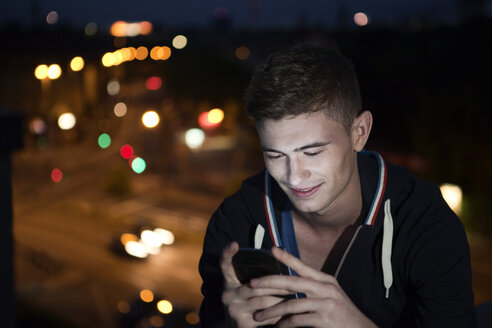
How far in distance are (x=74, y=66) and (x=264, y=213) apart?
1224 inches

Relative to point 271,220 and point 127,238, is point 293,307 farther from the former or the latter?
point 127,238

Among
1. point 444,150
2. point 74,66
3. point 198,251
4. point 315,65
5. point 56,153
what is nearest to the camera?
point 315,65

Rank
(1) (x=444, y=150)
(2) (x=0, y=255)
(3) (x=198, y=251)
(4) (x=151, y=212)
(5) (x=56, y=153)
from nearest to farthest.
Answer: (2) (x=0, y=255) → (1) (x=444, y=150) → (3) (x=198, y=251) → (4) (x=151, y=212) → (5) (x=56, y=153)

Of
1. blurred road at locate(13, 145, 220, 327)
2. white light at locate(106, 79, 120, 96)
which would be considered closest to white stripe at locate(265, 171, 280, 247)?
blurred road at locate(13, 145, 220, 327)

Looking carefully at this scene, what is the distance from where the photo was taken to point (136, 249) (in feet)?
88.8

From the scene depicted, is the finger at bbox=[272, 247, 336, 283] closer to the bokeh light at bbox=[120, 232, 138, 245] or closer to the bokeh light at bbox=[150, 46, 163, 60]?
the bokeh light at bbox=[120, 232, 138, 245]

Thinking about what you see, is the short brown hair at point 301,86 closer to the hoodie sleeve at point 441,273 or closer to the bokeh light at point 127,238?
the hoodie sleeve at point 441,273

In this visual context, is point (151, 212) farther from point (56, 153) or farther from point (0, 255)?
point (0, 255)

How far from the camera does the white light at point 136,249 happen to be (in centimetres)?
2685

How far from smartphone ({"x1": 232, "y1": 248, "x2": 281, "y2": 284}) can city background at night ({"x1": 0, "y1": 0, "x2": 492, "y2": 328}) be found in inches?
56.2

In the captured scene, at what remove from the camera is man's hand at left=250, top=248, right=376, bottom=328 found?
6.80 feet

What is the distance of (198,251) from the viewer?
94.5 feet

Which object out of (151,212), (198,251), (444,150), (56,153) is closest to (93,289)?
(198,251)

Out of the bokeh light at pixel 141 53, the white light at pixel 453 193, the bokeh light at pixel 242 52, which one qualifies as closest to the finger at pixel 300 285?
the white light at pixel 453 193
